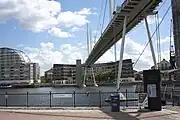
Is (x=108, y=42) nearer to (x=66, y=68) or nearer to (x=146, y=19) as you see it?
(x=146, y=19)

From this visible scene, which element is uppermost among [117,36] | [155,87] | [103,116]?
[117,36]

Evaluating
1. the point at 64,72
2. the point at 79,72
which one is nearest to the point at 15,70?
the point at 64,72

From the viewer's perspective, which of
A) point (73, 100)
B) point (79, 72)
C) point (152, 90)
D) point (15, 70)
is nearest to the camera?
point (152, 90)

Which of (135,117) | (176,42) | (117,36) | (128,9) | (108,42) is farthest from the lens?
(176,42)

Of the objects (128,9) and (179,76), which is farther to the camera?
(179,76)

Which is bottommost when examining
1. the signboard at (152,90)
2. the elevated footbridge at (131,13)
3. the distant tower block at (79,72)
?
the signboard at (152,90)

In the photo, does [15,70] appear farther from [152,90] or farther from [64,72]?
[152,90]

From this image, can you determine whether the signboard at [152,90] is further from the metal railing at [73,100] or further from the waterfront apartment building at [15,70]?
the waterfront apartment building at [15,70]

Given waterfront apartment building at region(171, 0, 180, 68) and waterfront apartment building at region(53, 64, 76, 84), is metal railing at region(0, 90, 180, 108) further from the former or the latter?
waterfront apartment building at region(53, 64, 76, 84)

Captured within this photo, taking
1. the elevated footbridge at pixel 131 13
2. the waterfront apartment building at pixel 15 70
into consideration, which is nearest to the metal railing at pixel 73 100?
the elevated footbridge at pixel 131 13

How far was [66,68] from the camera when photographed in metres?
193

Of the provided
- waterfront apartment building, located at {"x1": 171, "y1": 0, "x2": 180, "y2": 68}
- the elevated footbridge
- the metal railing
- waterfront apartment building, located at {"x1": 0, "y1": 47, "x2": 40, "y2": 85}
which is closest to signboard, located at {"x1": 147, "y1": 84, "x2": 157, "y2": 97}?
the metal railing

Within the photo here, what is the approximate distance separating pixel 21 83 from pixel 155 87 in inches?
6312

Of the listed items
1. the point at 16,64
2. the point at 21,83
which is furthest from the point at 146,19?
the point at 16,64
